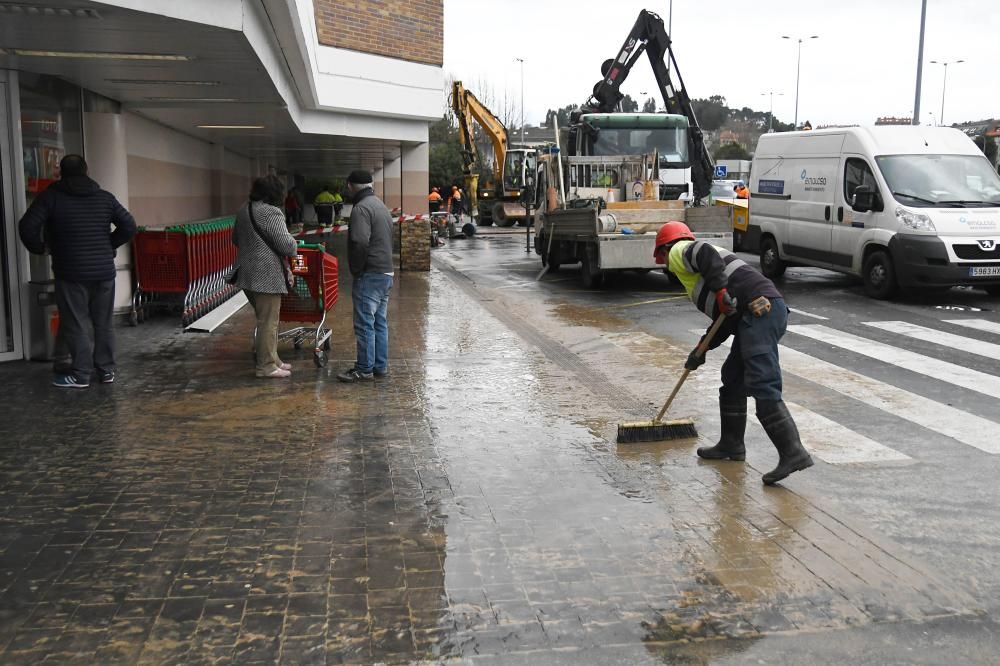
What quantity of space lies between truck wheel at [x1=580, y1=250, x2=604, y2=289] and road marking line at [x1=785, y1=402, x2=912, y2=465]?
8.69 metres

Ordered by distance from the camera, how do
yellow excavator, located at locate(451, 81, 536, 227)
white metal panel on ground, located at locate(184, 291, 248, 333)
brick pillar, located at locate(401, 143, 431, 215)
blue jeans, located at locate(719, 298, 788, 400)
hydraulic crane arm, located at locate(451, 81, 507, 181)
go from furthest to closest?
yellow excavator, located at locate(451, 81, 536, 227) → hydraulic crane arm, located at locate(451, 81, 507, 181) → brick pillar, located at locate(401, 143, 431, 215) → white metal panel on ground, located at locate(184, 291, 248, 333) → blue jeans, located at locate(719, 298, 788, 400)

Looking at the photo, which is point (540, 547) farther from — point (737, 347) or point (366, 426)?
point (366, 426)

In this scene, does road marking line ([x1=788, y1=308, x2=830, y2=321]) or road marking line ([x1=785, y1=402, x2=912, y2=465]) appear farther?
road marking line ([x1=788, y1=308, x2=830, y2=321])

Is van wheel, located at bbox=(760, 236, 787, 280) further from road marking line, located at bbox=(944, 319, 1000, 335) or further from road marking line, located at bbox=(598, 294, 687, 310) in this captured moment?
road marking line, located at bbox=(944, 319, 1000, 335)

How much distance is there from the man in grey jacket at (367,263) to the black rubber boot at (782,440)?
380cm

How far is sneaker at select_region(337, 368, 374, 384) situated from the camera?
333 inches

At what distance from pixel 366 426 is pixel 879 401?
4286mm

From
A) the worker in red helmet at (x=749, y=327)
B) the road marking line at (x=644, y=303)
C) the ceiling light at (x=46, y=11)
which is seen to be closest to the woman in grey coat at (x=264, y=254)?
the ceiling light at (x=46, y=11)

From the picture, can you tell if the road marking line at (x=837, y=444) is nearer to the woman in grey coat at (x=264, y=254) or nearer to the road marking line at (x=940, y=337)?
the road marking line at (x=940, y=337)

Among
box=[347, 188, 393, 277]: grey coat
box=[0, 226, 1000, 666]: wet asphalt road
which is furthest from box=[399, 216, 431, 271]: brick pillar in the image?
box=[347, 188, 393, 277]: grey coat

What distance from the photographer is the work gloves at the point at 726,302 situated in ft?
19.2

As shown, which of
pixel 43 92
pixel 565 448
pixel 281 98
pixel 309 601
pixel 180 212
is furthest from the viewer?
pixel 180 212

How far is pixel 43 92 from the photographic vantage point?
9.52 metres

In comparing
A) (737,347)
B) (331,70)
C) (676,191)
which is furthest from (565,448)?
(676,191)
